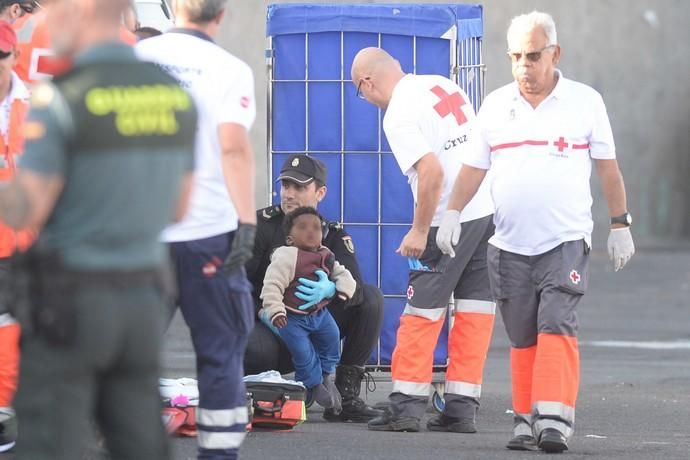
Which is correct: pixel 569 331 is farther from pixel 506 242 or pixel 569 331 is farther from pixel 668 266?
pixel 668 266

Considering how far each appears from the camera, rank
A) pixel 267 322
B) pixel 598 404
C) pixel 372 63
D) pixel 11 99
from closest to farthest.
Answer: pixel 11 99 < pixel 372 63 < pixel 267 322 < pixel 598 404

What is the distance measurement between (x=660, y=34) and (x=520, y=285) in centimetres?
1463

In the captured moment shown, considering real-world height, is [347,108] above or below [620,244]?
above

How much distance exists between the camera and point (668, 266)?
18.7m

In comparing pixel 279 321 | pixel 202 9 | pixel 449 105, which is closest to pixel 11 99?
pixel 202 9

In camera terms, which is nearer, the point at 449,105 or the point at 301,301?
the point at 449,105

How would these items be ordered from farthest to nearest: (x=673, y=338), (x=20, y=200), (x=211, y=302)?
(x=673, y=338) < (x=211, y=302) < (x=20, y=200)

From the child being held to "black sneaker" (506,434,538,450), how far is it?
1.15 meters

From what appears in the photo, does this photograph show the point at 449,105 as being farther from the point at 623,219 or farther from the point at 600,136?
the point at 623,219

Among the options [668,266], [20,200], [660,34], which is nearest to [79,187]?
[20,200]

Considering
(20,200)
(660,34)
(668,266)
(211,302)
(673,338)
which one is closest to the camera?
(20,200)

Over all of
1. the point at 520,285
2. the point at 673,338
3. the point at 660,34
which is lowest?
the point at 673,338

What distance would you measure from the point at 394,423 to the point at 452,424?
288 mm

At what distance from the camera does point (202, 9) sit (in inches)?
214
